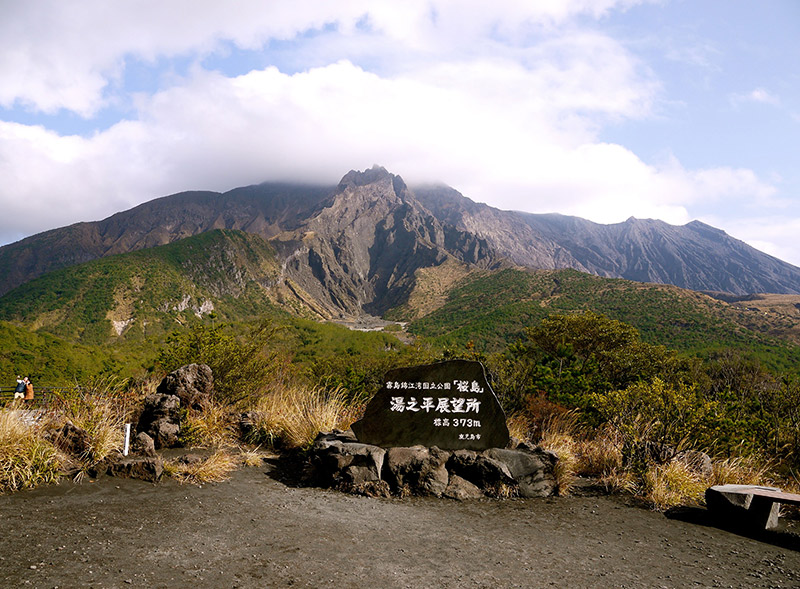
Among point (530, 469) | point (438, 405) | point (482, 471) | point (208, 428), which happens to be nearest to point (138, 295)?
point (208, 428)

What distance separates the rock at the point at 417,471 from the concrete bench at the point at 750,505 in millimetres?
3558

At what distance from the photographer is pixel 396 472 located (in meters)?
6.95

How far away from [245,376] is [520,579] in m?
7.88

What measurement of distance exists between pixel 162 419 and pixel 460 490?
5.19 m

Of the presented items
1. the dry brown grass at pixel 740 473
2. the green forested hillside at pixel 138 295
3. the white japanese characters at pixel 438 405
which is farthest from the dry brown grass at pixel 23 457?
the green forested hillside at pixel 138 295

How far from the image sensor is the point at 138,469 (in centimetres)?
630

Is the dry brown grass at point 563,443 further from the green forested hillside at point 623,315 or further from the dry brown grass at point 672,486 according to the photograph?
the green forested hillside at point 623,315

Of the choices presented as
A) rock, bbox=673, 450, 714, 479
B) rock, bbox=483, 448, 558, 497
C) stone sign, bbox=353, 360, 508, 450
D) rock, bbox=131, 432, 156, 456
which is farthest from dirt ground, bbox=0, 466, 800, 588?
rock, bbox=673, 450, 714, 479

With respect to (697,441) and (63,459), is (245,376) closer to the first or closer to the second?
(63,459)

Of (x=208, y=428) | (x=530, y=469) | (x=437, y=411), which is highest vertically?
(x=437, y=411)

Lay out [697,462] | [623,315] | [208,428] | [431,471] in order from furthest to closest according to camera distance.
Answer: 1. [623,315]
2. [208,428]
3. [697,462]
4. [431,471]

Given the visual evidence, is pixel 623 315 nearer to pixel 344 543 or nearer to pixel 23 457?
pixel 344 543

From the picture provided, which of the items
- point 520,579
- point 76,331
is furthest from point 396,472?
point 76,331

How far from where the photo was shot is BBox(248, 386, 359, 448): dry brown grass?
28.3 ft
